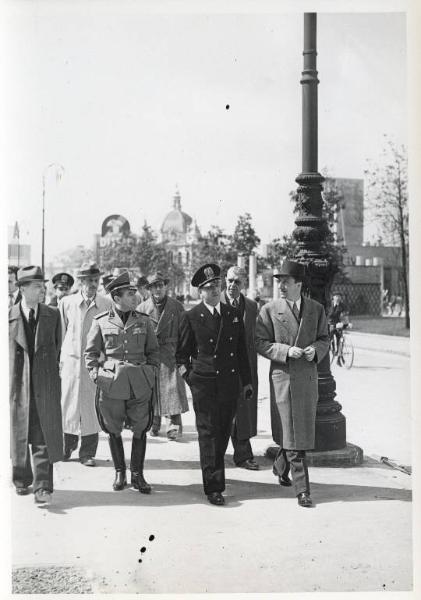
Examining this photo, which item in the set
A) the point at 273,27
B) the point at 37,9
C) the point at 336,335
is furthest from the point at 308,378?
the point at 336,335

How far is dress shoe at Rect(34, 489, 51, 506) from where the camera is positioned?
5703 millimetres

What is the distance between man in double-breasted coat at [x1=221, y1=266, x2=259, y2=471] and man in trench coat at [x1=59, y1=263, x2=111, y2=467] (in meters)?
1.36

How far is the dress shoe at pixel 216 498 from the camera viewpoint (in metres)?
5.77

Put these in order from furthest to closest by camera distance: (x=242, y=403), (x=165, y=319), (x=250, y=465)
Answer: (x=165, y=319), (x=242, y=403), (x=250, y=465)

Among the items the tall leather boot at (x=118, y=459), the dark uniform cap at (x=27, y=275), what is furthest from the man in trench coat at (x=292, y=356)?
the dark uniform cap at (x=27, y=275)

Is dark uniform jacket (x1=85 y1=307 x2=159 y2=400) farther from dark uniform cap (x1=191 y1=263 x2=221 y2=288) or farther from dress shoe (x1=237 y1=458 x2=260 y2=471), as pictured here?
dress shoe (x1=237 y1=458 x2=260 y2=471)

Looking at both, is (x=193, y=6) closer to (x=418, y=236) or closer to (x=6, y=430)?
(x=418, y=236)

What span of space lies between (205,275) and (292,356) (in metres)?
1.02

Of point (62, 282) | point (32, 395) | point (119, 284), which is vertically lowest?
point (32, 395)

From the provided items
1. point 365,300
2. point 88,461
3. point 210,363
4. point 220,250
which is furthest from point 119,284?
point 365,300

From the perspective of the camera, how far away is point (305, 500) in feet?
18.8

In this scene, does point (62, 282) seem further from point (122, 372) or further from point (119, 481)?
point (119, 481)

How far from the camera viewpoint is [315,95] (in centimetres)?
690

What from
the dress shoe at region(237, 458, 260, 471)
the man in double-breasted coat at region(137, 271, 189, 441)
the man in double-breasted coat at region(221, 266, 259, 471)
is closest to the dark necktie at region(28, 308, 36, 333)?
the man in double-breasted coat at region(221, 266, 259, 471)
